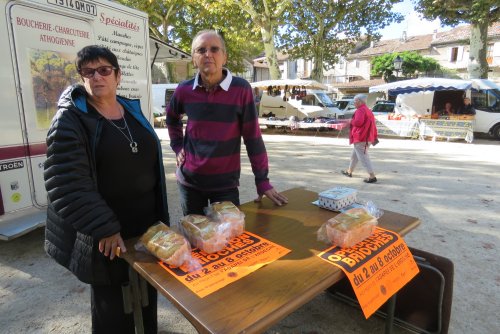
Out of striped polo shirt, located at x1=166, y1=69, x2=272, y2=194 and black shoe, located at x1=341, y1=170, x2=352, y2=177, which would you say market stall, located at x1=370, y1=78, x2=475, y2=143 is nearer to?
black shoe, located at x1=341, y1=170, x2=352, y2=177

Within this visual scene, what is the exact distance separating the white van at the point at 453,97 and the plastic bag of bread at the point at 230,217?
563 inches

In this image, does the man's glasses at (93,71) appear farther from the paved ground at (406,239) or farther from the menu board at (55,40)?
the menu board at (55,40)

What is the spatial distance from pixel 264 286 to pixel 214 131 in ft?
3.91

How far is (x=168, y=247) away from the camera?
4.71ft

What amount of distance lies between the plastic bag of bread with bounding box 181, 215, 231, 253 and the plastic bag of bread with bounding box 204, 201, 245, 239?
0.15ft

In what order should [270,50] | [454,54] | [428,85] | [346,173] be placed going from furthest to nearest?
[454,54], [270,50], [428,85], [346,173]

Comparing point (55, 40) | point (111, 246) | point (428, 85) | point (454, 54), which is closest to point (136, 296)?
point (111, 246)

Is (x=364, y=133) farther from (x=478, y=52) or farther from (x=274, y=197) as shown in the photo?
(x=478, y=52)

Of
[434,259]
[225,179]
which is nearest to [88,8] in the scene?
[225,179]

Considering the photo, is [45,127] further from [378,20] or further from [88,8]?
[378,20]

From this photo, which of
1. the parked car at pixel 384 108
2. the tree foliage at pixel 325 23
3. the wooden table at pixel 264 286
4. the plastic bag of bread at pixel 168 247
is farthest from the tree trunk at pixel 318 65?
the plastic bag of bread at pixel 168 247

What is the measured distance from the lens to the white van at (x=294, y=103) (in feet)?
56.8

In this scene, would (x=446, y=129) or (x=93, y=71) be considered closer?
(x=93, y=71)

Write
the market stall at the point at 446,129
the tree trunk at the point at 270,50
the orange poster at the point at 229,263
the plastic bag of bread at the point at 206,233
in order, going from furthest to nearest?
the tree trunk at the point at 270,50 < the market stall at the point at 446,129 < the plastic bag of bread at the point at 206,233 < the orange poster at the point at 229,263
